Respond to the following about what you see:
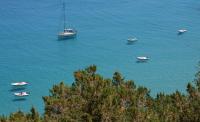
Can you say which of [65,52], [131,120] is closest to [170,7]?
[65,52]

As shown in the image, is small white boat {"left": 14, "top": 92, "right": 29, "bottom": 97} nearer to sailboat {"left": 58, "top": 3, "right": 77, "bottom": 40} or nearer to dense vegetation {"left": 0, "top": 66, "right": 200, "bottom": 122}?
sailboat {"left": 58, "top": 3, "right": 77, "bottom": 40}

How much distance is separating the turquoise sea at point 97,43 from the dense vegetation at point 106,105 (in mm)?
19442

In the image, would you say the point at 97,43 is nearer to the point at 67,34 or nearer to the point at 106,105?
the point at 67,34

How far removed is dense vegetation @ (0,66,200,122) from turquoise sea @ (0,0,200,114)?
765 inches

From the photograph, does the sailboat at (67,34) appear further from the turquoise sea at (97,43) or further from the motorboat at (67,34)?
the turquoise sea at (97,43)

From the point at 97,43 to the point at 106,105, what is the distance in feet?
117

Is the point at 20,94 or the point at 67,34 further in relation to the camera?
the point at 67,34

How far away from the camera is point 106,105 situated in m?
11.5

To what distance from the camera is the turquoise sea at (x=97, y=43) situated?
3909 centimetres

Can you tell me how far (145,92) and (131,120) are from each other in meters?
3.59

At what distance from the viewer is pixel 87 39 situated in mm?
48062

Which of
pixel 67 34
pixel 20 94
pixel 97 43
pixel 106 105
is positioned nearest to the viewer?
pixel 106 105

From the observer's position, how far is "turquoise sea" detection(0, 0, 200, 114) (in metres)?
39.1

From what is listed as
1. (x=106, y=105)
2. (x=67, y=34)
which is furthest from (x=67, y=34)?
(x=106, y=105)
